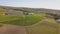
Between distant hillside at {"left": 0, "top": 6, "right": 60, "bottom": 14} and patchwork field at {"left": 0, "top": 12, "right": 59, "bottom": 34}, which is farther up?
distant hillside at {"left": 0, "top": 6, "right": 60, "bottom": 14}

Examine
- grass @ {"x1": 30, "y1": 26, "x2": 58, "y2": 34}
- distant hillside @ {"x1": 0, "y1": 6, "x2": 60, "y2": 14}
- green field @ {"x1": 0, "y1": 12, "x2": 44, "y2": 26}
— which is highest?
distant hillside @ {"x1": 0, "y1": 6, "x2": 60, "y2": 14}

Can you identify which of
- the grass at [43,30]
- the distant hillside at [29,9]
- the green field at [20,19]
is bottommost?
the grass at [43,30]

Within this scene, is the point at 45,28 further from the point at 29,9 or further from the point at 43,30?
the point at 29,9

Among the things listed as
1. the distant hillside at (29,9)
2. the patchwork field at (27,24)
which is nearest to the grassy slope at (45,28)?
the patchwork field at (27,24)

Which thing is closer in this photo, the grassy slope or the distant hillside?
the grassy slope

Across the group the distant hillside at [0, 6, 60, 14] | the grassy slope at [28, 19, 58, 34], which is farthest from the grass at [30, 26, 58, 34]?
the distant hillside at [0, 6, 60, 14]

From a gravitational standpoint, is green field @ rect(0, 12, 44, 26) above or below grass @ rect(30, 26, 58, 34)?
above

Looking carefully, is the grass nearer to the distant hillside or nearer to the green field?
the green field

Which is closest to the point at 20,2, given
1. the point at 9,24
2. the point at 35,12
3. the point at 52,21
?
the point at 35,12

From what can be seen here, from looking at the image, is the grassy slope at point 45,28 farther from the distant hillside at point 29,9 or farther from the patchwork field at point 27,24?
the distant hillside at point 29,9
